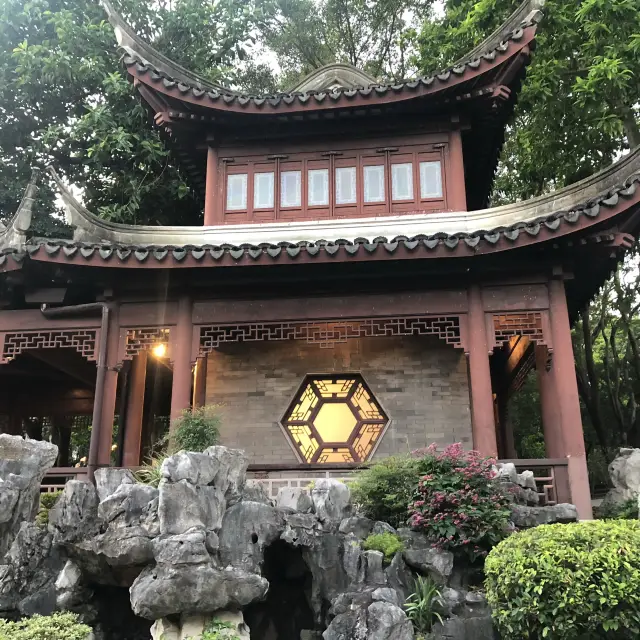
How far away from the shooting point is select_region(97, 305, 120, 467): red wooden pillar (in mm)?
9117

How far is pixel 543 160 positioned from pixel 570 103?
1340mm

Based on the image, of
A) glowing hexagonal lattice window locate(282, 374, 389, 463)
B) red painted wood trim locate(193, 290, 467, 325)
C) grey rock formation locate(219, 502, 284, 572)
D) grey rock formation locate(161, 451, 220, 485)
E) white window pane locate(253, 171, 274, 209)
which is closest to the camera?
grey rock formation locate(161, 451, 220, 485)

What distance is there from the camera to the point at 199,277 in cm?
944

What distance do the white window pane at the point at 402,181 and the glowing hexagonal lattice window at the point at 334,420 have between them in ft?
10.2

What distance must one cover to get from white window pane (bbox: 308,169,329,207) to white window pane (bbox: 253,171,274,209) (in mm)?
685

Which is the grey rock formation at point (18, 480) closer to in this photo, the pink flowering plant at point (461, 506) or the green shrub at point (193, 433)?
the green shrub at point (193, 433)

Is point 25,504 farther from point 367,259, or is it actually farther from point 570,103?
point 570,103

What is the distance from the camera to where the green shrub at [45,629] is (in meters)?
→ 4.95

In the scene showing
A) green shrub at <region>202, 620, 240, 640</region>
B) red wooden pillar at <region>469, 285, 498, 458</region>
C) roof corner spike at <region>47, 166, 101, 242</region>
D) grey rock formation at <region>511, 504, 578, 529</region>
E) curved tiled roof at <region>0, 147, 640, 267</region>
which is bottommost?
green shrub at <region>202, 620, 240, 640</region>

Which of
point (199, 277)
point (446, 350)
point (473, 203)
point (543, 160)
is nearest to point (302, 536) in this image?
point (199, 277)

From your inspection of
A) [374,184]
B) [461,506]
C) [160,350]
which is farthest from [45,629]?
[374,184]

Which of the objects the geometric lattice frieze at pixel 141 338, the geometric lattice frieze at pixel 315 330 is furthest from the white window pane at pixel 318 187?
the geometric lattice frieze at pixel 141 338

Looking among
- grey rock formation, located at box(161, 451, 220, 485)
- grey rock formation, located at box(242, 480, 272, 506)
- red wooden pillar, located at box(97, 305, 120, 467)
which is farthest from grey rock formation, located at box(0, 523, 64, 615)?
red wooden pillar, located at box(97, 305, 120, 467)

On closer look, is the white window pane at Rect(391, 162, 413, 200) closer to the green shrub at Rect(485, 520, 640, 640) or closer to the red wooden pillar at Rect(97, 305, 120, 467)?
the red wooden pillar at Rect(97, 305, 120, 467)
